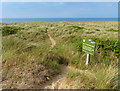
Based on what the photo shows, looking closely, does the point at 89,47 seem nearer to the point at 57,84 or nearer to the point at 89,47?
the point at 89,47

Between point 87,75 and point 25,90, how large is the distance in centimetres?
202

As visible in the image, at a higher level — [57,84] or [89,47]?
[89,47]

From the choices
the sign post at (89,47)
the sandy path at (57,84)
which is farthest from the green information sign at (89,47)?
the sandy path at (57,84)

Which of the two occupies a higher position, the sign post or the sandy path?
the sign post

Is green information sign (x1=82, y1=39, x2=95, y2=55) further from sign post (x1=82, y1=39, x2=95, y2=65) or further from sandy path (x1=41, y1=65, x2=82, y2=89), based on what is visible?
sandy path (x1=41, y1=65, x2=82, y2=89)

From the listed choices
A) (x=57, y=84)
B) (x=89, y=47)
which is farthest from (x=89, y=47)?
(x=57, y=84)

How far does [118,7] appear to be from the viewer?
539cm

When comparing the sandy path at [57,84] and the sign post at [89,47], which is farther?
the sign post at [89,47]

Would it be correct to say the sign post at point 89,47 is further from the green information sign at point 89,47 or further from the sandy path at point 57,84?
the sandy path at point 57,84

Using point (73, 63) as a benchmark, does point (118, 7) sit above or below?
above

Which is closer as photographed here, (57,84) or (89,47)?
(57,84)

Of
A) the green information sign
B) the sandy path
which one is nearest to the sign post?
the green information sign

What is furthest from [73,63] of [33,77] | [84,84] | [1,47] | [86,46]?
[1,47]

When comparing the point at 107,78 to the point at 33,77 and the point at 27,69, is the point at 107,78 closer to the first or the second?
the point at 33,77
